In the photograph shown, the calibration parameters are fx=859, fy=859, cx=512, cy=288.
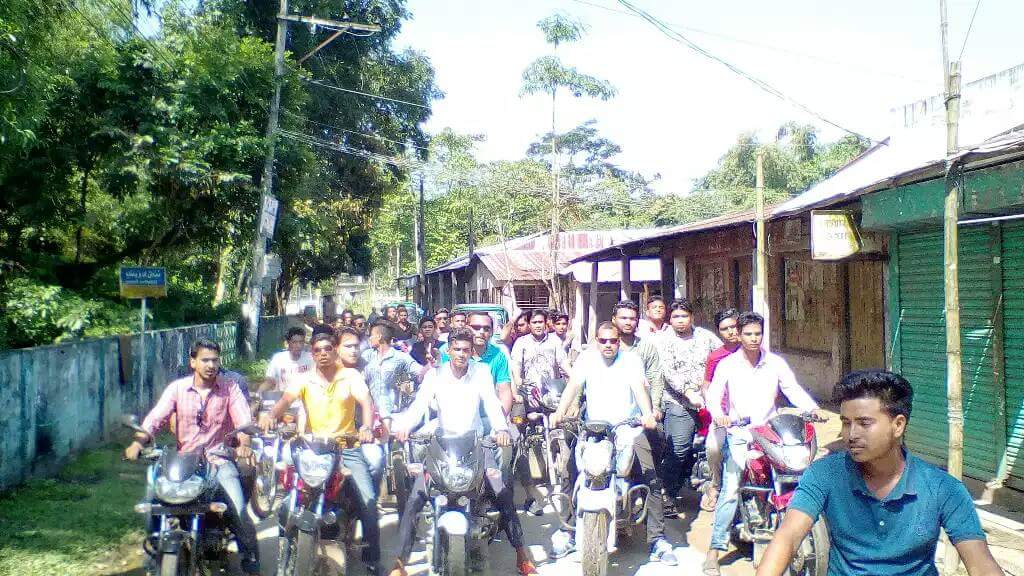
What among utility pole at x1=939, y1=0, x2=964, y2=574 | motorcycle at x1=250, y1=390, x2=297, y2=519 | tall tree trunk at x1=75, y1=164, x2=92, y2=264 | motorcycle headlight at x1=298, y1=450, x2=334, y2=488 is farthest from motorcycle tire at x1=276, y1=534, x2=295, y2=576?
tall tree trunk at x1=75, y1=164, x2=92, y2=264

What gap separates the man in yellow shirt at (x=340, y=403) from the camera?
5.72 meters

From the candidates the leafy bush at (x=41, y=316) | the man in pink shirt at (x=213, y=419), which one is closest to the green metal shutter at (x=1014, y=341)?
the man in pink shirt at (x=213, y=419)

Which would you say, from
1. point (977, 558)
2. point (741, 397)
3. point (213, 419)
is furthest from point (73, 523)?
point (977, 558)

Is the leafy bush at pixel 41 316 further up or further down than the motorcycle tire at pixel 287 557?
further up

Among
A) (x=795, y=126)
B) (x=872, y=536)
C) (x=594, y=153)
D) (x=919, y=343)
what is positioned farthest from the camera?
(x=594, y=153)

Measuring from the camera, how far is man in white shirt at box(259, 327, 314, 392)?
848 centimetres

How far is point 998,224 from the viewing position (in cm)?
785

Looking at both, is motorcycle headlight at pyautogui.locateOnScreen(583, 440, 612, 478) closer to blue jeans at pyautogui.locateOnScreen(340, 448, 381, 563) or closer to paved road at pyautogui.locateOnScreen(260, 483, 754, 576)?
paved road at pyautogui.locateOnScreen(260, 483, 754, 576)

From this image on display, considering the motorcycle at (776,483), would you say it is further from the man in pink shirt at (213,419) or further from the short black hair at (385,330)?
the short black hair at (385,330)

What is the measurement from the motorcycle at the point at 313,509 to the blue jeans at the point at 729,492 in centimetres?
247

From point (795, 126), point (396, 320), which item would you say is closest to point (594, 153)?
point (795, 126)

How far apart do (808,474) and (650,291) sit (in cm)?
1838

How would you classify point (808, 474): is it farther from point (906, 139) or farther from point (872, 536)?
point (906, 139)

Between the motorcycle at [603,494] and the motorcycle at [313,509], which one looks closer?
the motorcycle at [313,509]
